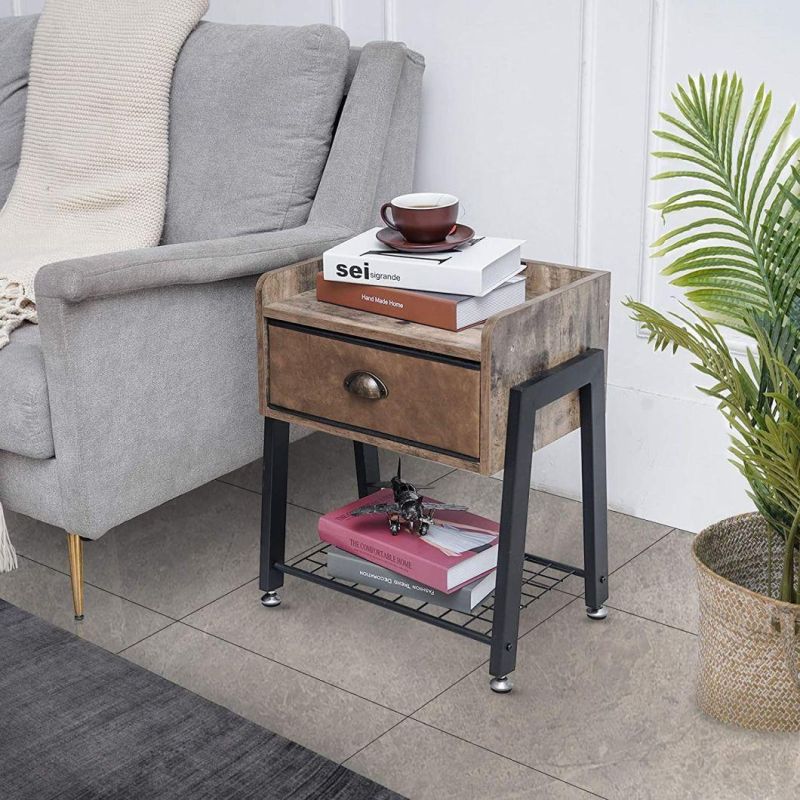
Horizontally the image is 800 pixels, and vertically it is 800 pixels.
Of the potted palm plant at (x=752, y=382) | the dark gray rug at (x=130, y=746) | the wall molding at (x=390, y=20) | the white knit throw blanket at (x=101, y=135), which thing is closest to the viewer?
the dark gray rug at (x=130, y=746)

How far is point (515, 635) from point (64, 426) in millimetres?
721

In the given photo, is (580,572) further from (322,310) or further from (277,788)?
(277,788)

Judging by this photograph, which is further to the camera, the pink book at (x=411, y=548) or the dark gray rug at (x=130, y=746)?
the pink book at (x=411, y=548)

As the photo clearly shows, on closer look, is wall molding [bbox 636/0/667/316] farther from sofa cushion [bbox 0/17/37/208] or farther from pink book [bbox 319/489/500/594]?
sofa cushion [bbox 0/17/37/208]

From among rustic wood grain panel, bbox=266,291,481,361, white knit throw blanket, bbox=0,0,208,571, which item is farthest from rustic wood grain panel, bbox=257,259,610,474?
white knit throw blanket, bbox=0,0,208,571

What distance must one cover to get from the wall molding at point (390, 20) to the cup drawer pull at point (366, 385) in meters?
0.92

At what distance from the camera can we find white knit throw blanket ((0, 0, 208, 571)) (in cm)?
206

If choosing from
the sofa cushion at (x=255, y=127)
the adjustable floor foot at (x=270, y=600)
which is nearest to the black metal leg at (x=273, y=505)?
the adjustable floor foot at (x=270, y=600)

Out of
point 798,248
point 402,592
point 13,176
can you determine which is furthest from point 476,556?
→ point 13,176

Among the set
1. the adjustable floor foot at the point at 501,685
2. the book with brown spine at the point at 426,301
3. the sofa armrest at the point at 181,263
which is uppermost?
the sofa armrest at the point at 181,263

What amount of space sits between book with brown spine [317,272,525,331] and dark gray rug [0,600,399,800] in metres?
0.68

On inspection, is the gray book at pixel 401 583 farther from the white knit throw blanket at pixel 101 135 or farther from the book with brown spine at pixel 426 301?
the white knit throw blanket at pixel 101 135

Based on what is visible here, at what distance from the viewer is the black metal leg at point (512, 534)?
1494 millimetres

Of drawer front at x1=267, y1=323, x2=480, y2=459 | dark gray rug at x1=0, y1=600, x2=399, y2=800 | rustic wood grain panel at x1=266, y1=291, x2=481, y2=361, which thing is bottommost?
dark gray rug at x1=0, y1=600, x2=399, y2=800
